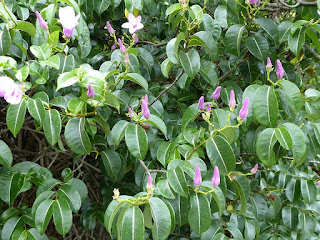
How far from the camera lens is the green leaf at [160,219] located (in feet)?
3.35

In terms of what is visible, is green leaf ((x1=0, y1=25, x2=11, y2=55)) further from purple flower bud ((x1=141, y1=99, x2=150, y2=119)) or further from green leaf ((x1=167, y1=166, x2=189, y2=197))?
green leaf ((x1=167, y1=166, x2=189, y2=197))

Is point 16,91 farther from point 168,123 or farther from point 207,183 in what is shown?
point 168,123

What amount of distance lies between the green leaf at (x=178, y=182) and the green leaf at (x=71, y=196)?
401 millimetres

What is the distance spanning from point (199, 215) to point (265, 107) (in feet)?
1.44

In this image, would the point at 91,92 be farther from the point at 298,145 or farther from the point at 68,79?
the point at 298,145

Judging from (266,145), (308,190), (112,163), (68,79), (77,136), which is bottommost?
(308,190)

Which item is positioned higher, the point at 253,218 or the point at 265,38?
the point at 265,38

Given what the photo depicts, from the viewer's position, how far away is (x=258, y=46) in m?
1.65

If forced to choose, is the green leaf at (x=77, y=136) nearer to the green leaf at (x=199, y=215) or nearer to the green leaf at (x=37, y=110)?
the green leaf at (x=37, y=110)

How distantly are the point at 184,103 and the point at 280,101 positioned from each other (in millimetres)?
663

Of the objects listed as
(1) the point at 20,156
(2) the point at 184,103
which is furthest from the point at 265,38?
(1) the point at 20,156

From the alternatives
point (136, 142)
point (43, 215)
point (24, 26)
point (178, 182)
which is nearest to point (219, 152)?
point (178, 182)

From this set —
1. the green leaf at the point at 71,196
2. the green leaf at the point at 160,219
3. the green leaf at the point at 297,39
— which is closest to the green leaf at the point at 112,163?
the green leaf at the point at 71,196

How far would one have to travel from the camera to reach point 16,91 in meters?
1.09
